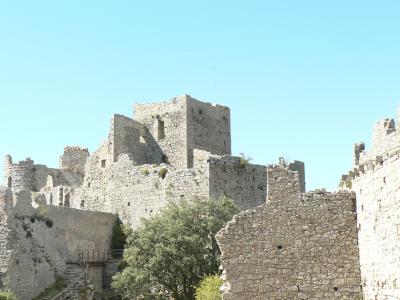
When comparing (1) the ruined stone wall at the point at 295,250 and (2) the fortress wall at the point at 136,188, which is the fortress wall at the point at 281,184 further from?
(2) the fortress wall at the point at 136,188

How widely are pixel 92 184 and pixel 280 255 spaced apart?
2741 centimetres

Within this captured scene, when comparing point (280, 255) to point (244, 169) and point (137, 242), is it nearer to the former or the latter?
point (137, 242)

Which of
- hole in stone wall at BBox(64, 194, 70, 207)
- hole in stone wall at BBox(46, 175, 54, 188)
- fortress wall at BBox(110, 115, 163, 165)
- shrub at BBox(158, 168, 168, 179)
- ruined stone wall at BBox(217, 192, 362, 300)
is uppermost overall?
fortress wall at BBox(110, 115, 163, 165)

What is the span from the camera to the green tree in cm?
3350

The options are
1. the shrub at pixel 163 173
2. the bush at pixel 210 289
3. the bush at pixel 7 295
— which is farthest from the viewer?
the shrub at pixel 163 173

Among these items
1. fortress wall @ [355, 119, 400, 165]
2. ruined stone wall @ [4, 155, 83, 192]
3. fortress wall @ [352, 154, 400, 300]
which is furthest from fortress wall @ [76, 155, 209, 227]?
fortress wall @ [352, 154, 400, 300]

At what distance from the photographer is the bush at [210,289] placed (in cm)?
2842

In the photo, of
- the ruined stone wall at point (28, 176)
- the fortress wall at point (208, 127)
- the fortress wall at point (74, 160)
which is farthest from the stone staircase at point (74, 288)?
the fortress wall at point (74, 160)

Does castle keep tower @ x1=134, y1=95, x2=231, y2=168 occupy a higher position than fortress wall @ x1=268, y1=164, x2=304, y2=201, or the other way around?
castle keep tower @ x1=134, y1=95, x2=231, y2=168

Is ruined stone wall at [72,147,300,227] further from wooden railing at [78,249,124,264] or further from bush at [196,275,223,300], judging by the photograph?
bush at [196,275,223,300]

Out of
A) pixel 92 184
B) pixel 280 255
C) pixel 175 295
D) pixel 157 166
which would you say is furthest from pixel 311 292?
pixel 92 184

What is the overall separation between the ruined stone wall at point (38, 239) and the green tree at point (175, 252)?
413 cm

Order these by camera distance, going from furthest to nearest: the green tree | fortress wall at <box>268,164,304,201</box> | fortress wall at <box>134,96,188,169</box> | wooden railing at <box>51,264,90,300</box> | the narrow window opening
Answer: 1. the narrow window opening
2. fortress wall at <box>134,96,188,169</box>
3. wooden railing at <box>51,264,90,300</box>
4. the green tree
5. fortress wall at <box>268,164,304,201</box>

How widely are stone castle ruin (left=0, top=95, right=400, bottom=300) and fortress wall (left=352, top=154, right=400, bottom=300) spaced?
0.03 metres
